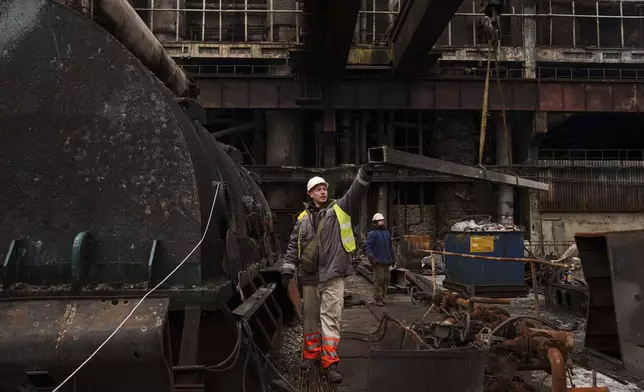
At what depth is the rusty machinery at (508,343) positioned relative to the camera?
3574 millimetres

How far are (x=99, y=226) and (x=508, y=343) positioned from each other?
3.10 m

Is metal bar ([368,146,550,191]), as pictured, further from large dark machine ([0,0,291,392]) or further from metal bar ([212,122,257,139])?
metal bar ([212,122,257,139])

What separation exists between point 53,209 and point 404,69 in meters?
14.5

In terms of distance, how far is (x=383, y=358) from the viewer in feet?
11.0

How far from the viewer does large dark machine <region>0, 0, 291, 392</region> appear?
256cm

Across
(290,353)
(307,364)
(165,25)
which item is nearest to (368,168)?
(307,364)

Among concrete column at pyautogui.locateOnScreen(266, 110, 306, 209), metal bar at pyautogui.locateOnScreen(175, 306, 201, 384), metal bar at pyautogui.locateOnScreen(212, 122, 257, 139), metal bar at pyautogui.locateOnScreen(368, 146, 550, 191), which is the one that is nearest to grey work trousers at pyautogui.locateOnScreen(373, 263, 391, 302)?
metal bar at pyautogui.locateOnScreen(368, 146, 550, 191)

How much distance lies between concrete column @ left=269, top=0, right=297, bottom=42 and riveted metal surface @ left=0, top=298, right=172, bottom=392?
62.0ft

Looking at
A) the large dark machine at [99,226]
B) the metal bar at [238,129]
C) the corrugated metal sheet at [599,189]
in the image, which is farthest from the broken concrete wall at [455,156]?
the large dark machine at [99,226]

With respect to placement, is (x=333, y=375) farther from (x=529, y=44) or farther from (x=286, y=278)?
(x=529, y=44)

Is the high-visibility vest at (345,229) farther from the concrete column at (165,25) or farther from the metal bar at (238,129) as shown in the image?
the concrete column at (165,25)

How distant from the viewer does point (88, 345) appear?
2.52 meters

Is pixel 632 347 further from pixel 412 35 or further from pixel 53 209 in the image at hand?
pixel 412 35

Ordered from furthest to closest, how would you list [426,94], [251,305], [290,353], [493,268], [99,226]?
1. [426,94]
2. [493,268]
3. [290,353]
4. [251,305]
5. [99,226]
